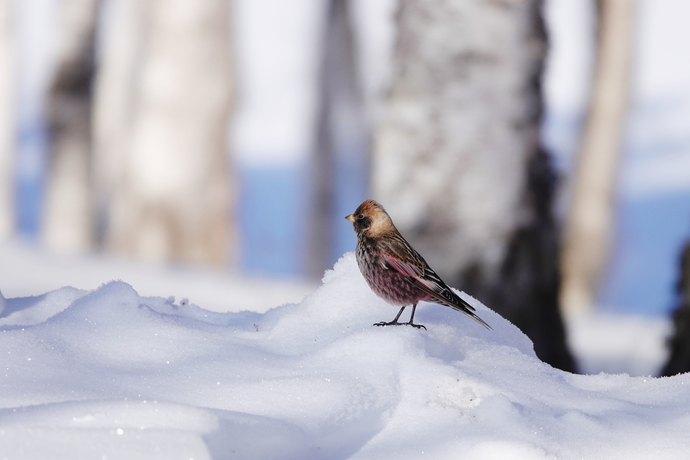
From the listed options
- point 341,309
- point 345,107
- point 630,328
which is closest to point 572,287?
point 630,328

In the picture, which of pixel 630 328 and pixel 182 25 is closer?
pixel 630 328

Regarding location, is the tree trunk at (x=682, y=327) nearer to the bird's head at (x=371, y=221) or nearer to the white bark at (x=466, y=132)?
the white bark at (x=466, y=132)

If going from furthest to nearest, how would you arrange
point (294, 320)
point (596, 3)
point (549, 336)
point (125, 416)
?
point (596, 3)
point (549, 336)
point (294, 320)
point (125, 416)

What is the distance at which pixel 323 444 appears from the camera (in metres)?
1.52

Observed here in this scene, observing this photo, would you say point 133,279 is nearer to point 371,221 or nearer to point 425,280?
point 371,221

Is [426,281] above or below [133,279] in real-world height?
above

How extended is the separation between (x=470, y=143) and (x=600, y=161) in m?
4.98

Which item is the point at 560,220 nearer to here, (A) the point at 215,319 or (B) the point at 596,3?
(A) the point at 215,319

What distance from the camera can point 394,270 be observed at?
1948mm

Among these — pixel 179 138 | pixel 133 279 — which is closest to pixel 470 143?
pixel 133 279

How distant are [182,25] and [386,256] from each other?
227 inches

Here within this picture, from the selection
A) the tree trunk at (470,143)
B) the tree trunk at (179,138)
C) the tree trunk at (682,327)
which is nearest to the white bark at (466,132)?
the tree trunk at (470,143)

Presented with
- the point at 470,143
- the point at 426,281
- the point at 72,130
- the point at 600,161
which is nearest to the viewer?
the point at 426,281

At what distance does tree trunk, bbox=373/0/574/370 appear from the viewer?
342 centimetres
